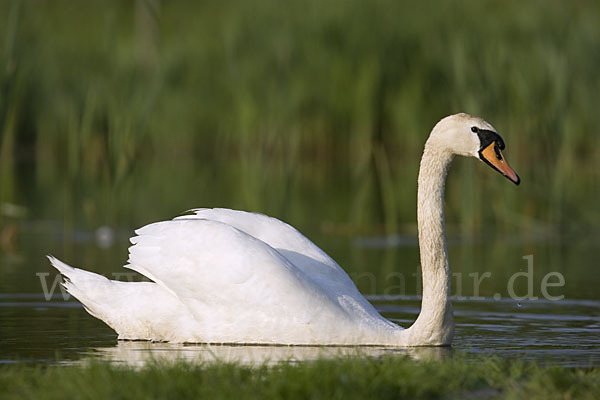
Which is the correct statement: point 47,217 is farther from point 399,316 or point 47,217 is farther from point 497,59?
point 399,316

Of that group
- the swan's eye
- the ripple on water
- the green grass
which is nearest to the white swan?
the swan's eye

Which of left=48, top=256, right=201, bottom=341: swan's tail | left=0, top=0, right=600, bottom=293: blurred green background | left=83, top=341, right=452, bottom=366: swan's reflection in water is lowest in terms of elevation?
left=83, top=341, right=452, bottom=366: swan's reflection in water

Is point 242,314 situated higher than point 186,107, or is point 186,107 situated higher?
point 186,107

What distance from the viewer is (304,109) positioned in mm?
24172

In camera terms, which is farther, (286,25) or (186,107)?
(186,107)

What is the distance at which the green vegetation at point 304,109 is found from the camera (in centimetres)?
1489

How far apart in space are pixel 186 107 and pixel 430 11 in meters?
5.50

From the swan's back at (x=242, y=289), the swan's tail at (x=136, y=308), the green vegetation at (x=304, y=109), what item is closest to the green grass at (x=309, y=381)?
the swan's back at (x=242, y=289)

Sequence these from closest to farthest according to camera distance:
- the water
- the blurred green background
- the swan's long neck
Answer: the water < the swan's long neck < the blurred green background

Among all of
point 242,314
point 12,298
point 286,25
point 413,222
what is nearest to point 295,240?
point 242,314

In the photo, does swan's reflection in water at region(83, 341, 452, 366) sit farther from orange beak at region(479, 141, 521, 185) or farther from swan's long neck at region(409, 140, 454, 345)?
orange beak at region(479, 141, 521, 185)

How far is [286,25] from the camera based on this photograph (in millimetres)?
18984

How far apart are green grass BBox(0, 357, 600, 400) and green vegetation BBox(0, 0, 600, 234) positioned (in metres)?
5.80

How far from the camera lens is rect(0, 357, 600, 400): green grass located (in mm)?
5969
